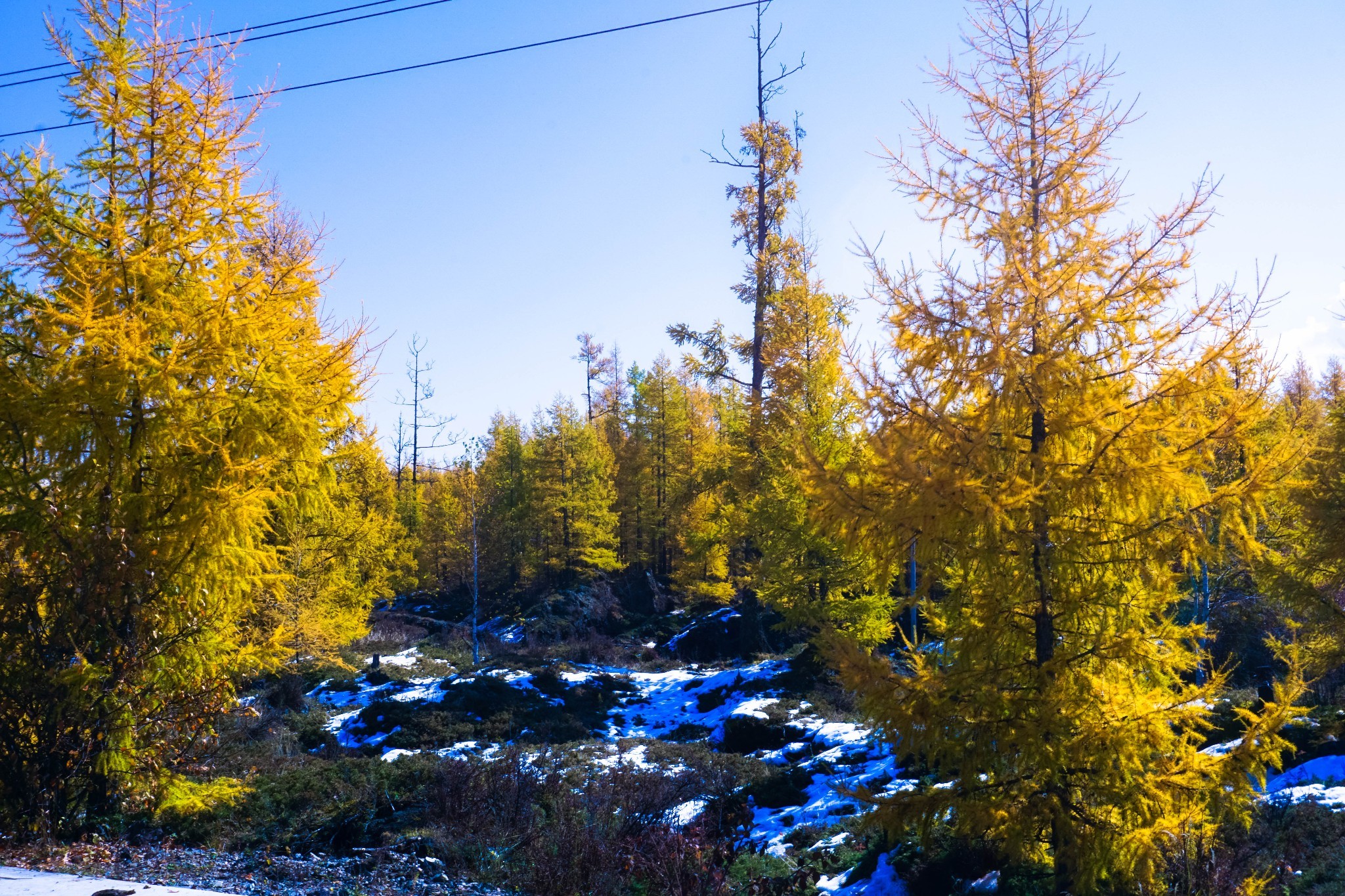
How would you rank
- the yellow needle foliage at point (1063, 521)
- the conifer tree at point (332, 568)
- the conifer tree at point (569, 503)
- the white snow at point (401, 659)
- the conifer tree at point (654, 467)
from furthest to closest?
the conifer tree at point (654, 467) → the conifer tree at point (569, 503) → the white snow at point (401, 659) → the conifer tree at point (332, 568) → the yellow needle foliage at point (1063, 521)

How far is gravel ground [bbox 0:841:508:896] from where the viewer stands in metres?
5.55

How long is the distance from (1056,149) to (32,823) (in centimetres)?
1053

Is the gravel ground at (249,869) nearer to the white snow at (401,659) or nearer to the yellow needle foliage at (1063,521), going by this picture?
the yellow needle foliage at (1063,521)

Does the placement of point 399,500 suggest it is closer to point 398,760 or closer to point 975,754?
point 398,760

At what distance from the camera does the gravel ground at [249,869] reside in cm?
555

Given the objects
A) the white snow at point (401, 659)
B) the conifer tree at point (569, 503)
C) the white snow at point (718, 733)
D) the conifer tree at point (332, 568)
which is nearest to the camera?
the white snow at point (718, 733)

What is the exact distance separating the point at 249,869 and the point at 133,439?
4.02m

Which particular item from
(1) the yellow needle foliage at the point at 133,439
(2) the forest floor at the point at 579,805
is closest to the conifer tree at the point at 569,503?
(2) the forest floor at the point at 579,805

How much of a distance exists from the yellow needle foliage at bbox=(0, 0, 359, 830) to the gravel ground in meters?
0.81

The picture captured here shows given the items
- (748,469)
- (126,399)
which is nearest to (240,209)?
(126,399)

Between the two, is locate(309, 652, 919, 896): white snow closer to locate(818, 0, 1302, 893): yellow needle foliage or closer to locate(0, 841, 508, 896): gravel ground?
locate(818, 0, 1302, 893): yellow needle foliage

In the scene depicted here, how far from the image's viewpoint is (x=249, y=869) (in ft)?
20.4

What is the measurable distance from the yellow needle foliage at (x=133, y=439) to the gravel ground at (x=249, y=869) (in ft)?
2.65

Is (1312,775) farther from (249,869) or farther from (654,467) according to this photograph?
(654,467)
